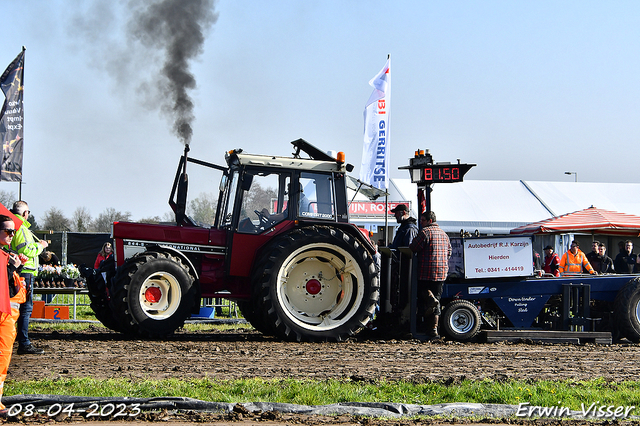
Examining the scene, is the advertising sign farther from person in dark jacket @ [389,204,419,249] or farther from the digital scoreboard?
the digital scoreboard

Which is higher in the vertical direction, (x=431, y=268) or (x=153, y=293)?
(x=431, y=268)

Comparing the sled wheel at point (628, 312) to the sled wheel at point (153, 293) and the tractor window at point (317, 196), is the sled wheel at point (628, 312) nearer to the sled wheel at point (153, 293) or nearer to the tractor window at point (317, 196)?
the tractor window at point (317, 196)

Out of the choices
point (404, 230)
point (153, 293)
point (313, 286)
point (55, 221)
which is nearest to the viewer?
point (153, 293)

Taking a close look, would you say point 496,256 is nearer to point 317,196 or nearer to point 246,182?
point 317,196

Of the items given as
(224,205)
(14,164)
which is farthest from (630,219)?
(14,164)

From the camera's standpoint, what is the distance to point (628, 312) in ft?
33.5

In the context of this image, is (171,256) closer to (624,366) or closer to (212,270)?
(212,270)

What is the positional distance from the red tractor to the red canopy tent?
9.43 meters

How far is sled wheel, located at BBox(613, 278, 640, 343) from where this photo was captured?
10.2m

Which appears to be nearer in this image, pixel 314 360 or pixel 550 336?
pixel 314 360

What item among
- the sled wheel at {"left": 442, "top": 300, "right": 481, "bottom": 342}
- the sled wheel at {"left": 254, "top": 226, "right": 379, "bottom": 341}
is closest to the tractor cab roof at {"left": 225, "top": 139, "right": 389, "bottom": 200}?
the sled wheel at {"left": 254, "top": 226, "right": 379, "bottom": 341}

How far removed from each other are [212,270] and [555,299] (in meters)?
5.20

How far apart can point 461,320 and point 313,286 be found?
7.37ft

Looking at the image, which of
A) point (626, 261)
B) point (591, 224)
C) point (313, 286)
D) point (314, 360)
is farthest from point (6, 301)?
point (591, 224)
